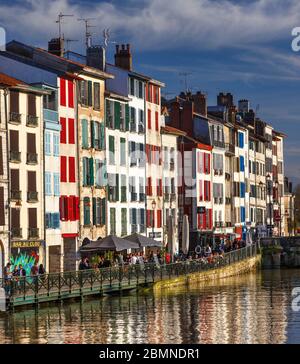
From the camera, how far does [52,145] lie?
79625 mm

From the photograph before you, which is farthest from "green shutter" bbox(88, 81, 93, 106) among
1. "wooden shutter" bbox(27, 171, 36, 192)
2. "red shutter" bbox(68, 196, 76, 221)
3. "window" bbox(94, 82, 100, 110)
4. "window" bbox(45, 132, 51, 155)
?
"wooden shutter" bbox(27, 171, 36, 192)

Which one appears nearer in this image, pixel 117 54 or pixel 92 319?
pixel 92 319

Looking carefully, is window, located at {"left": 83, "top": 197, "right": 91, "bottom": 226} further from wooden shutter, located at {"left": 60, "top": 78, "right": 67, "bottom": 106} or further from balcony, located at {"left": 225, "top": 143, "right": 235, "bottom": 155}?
balcony, located at {"left": 225, "top": 143, "right": 235, "bottom": 155}

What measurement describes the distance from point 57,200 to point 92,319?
22.7 meters

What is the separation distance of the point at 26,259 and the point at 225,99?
66.7 meters

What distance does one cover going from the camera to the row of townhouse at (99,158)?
2968 inches

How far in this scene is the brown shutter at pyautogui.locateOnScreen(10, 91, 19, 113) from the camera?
2900 inches

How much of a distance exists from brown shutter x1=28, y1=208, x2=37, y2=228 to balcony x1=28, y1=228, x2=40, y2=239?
0.83ft

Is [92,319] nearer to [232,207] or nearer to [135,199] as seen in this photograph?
[135,199]

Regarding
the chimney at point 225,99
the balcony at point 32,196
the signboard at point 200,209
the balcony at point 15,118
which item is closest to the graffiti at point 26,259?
the balcony at point 32,196

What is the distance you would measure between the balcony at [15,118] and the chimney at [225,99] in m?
66.0

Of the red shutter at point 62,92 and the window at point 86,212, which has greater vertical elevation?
the red shutter at point 62,92

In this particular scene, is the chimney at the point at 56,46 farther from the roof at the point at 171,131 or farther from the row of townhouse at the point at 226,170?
the row of townhouse at the point at 226,170
